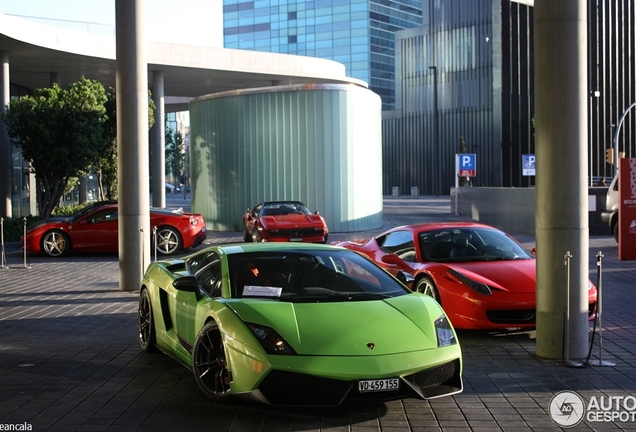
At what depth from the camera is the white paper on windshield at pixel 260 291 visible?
21.2 feet

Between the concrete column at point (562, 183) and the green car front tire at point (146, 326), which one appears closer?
the concrete column at point (562, 183)

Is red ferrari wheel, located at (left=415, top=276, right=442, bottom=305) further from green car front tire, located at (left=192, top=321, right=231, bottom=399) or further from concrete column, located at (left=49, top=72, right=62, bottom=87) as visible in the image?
concrete column, located at (left=49, top=72, right=62, bottom=87)

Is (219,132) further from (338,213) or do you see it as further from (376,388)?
(376,388)

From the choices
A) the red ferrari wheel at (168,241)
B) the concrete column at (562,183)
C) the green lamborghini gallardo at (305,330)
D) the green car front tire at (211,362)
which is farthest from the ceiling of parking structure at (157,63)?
the green car front tire at (211,362)

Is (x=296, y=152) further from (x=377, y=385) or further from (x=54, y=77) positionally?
(x=377, y=385)

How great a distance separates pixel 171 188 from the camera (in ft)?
391

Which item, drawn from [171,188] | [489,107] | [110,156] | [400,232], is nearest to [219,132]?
[110,156]

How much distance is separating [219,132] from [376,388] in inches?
989

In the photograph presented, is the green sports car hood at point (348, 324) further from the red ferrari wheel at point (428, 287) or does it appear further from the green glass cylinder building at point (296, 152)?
Result: the green glass cylinder building at point (296, 152)

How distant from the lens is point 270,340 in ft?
18.7

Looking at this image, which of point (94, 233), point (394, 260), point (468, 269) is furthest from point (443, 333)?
point (94, 233)

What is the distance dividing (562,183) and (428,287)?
237 cm

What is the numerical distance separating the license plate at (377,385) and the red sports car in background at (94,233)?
Answer: 15.0 meters

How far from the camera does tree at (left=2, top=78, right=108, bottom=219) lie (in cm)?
2769
